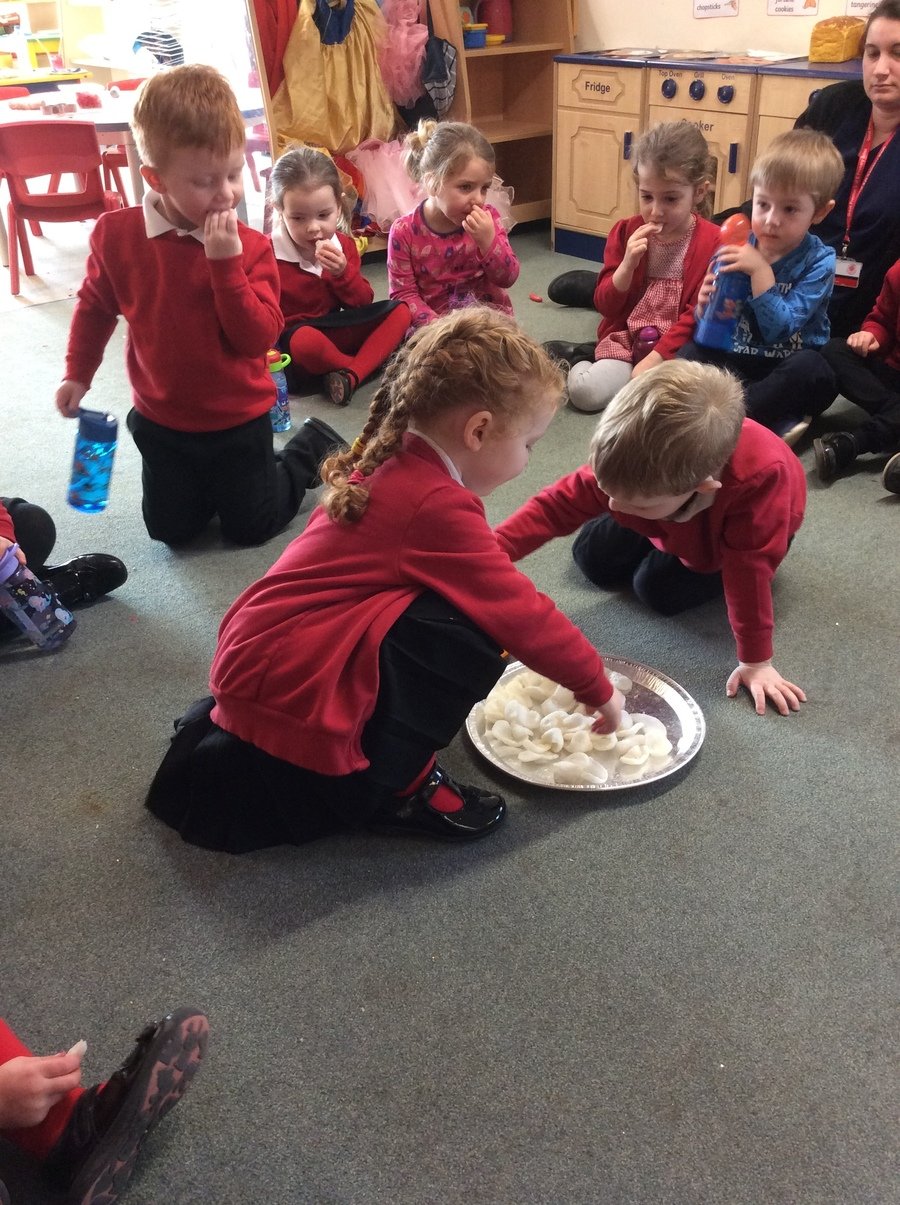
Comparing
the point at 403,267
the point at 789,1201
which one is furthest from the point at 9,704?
the point at 403,267

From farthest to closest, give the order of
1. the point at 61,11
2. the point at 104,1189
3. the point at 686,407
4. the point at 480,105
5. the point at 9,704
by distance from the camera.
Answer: the point at 61,11 < the point at 480,105 < the point at 9,704 < the point at 686,407 < the point at 104,1189

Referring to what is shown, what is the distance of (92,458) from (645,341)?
4.81ft

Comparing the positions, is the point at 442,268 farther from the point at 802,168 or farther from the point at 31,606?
the point at 31,606

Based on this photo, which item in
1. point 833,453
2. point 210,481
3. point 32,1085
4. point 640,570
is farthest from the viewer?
point 833,453

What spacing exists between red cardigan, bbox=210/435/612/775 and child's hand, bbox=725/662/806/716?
44cm

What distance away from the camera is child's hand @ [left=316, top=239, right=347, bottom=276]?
263cm

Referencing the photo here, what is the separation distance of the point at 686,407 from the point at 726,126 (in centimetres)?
239

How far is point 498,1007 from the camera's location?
1.07 m

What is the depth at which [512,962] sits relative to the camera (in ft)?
3.67

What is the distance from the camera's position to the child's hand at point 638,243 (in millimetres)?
2406

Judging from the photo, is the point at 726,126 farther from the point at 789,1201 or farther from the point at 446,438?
the point at 789,1201

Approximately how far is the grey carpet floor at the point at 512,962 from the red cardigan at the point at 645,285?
3.48 feet

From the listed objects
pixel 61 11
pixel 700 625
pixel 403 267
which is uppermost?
pixel 61 11

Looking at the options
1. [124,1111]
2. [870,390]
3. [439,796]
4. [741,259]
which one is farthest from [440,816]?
[870,390]
